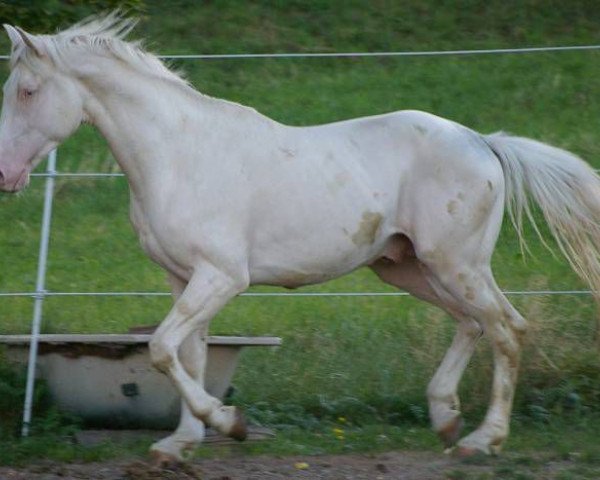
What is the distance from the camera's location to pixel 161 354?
18.3ft

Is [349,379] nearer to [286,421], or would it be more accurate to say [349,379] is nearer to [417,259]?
[286,421]

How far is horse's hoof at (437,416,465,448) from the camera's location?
615 cm

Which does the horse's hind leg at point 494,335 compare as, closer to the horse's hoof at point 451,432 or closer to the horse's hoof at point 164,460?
the horse's hoof at point 451,432

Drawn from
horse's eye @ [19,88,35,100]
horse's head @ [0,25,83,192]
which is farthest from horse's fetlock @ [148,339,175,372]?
horse's eye @ [19,88,35,100]

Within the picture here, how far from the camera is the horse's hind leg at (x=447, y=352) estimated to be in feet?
20.2

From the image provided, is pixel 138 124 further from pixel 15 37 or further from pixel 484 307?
pixel 484 307

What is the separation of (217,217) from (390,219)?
2.63 feet

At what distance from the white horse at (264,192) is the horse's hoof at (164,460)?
14 mm

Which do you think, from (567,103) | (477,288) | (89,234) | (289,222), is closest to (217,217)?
(289,222)

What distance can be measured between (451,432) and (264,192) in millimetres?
1407

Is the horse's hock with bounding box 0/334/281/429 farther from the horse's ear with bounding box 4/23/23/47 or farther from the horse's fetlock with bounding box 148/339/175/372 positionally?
the horse's ear with bounding box 4/23/23/47

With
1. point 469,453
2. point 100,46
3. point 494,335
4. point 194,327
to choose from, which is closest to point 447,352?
point 494,335

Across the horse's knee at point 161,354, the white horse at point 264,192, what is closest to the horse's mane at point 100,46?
the white horse at point 264,192

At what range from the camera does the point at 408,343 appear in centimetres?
753
